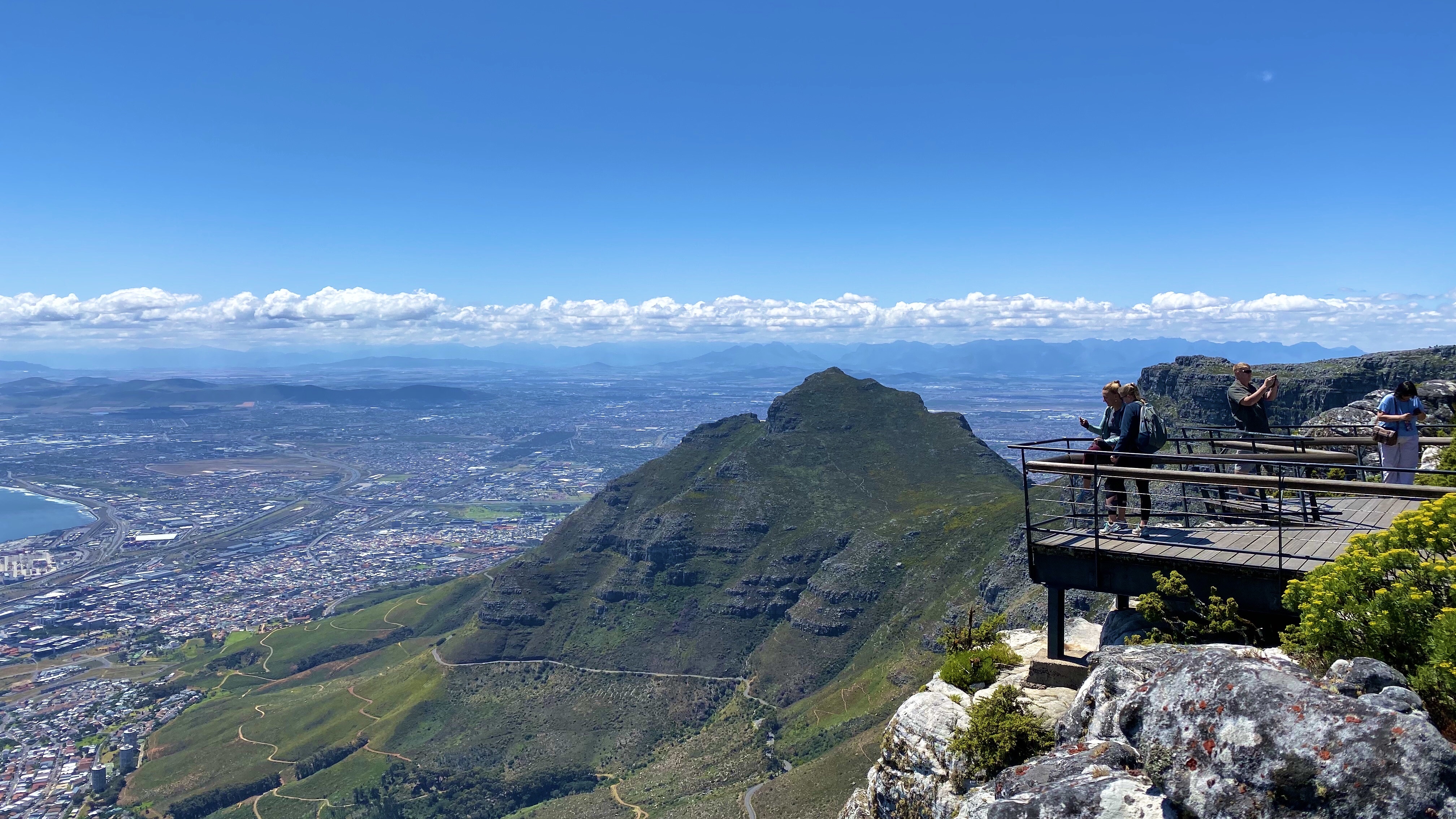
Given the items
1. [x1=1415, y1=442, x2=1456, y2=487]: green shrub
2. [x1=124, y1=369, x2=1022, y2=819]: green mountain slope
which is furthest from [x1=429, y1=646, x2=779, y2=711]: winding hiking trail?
[x1=1415, y1=442, x2=1456, y2=487]: green shrub

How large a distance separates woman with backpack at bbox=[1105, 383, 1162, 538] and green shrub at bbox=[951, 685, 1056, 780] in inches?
169

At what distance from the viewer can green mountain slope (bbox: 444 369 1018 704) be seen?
12050cm

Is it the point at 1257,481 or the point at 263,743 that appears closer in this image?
the point at 1257,481

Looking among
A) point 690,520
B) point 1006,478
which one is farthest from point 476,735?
point 1006,478

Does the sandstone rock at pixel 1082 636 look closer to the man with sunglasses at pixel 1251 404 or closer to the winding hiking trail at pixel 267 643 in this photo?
the man with sunglasses at pixel 1251 404

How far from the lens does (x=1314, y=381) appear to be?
9169cm

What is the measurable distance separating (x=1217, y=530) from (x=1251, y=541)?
121 cm

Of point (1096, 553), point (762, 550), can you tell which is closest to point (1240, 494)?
point (1096, 553)

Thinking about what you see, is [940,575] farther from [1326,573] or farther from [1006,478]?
[1326,573]

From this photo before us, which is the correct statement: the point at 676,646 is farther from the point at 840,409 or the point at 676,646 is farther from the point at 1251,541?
the point at 1251,541

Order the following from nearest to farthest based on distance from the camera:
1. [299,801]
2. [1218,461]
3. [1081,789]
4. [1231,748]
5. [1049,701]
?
[1231,748] < [1081,789] < [1218,461] < [1049,701] < [299,801]

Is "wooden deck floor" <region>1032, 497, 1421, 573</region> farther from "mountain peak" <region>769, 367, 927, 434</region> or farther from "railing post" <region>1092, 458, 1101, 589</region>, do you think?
"mountain peak" <region>769, 367, 927, 434</region>

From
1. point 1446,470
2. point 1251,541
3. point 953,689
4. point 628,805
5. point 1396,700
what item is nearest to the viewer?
point 1396,700

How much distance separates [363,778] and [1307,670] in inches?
4780
